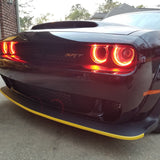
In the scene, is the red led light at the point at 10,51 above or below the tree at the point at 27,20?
above

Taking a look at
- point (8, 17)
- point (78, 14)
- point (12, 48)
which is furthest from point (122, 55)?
point (78, 14)

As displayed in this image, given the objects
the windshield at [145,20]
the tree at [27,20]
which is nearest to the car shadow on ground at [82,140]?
the windshield at [145,20]

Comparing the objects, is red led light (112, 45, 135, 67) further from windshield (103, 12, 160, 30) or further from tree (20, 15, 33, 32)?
tree (20, 15, 33, 32)

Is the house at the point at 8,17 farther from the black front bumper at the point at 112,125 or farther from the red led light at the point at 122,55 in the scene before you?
the red led light at the point at 122,55

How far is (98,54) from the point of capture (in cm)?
125

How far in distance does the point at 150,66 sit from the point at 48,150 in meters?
1.05

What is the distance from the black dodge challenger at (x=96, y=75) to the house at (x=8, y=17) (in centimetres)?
518

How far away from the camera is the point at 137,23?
216 cm

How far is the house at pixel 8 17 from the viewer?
616cm

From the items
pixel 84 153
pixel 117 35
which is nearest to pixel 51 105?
pixel 84 153

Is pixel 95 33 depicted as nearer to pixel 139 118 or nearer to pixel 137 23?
pixel 139 118

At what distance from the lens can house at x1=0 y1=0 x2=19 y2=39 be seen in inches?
242

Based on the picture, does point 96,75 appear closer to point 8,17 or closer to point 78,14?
point 8,17

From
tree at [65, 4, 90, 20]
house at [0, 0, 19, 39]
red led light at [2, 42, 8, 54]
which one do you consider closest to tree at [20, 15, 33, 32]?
house at [0, 0, 19, 39]
